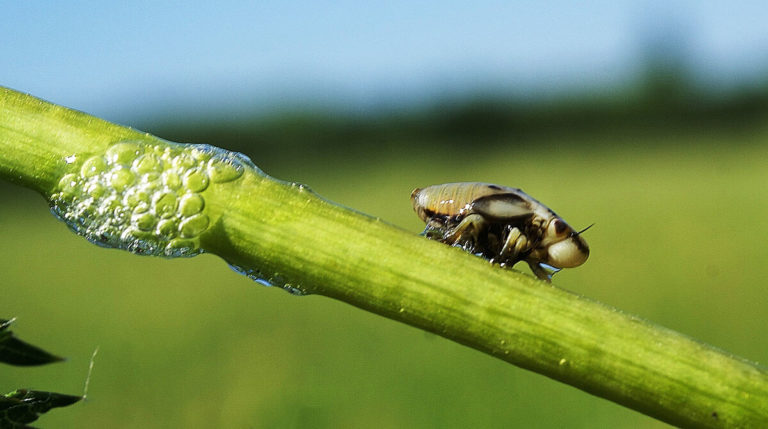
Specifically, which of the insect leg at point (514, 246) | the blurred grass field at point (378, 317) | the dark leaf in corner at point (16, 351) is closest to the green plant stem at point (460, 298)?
the dark leaf in corner at point (16, 351)

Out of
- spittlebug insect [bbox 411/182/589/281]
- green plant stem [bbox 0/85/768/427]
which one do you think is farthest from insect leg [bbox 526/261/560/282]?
green plant stem [bbox 0/85/768/427]

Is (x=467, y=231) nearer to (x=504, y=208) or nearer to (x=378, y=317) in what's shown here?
(x=504, y=208)

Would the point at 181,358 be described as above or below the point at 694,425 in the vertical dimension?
below

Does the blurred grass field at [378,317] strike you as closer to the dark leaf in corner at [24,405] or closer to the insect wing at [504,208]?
the insect wing at [504,208]

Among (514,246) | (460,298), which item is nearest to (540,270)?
(514,246)

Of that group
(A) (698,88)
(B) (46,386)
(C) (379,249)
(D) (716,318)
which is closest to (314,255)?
(C) (379,249)

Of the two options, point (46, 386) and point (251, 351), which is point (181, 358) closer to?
point (251, 351)
